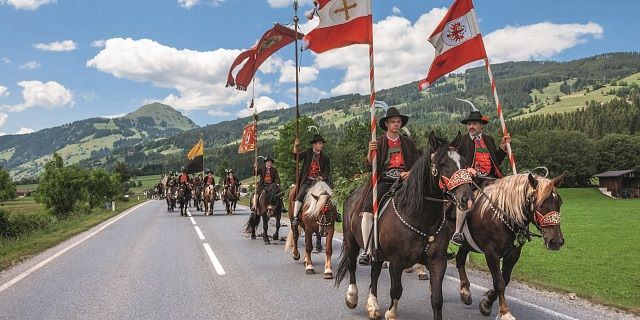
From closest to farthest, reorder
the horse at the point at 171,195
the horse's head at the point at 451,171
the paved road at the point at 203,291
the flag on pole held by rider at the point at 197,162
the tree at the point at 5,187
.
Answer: the horse's head at the point at 451,171 < the paved road at the point at 203,291 < the flag on pole held by rider at the point at 197,162 < the horse at the point at 171,195 < the tree at the point at 5,187

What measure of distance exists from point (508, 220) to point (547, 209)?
0.55 m

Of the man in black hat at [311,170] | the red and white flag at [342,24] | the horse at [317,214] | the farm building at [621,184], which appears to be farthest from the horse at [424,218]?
the farm building at [621,184]

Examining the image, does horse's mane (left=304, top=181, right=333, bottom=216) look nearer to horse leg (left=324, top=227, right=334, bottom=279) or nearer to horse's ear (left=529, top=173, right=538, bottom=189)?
horse leg (left=324, top=227, right=334, bottom=279)

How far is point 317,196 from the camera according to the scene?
10719mm

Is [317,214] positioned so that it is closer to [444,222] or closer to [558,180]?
[444,222]

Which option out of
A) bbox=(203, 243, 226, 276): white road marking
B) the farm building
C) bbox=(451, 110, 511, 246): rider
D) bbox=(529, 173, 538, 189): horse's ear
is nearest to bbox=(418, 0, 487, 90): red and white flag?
bbox=(451, 110, 511, 246): rider

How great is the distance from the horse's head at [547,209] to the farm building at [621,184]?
7474 centimetres

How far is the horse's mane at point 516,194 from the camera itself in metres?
6.23

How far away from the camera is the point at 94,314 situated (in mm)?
6848

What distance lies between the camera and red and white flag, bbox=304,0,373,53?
7.84 m

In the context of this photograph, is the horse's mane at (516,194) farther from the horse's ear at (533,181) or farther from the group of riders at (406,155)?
the group of riders at (406,155)

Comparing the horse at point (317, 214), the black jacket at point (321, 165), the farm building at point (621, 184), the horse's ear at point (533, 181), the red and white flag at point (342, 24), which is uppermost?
the red and white flag at point (342, 24)

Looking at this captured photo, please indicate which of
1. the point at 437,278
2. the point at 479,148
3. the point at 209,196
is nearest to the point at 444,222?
the point at 437,278

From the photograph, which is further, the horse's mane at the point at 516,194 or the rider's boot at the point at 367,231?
the rider's boot at the point at 367,231
